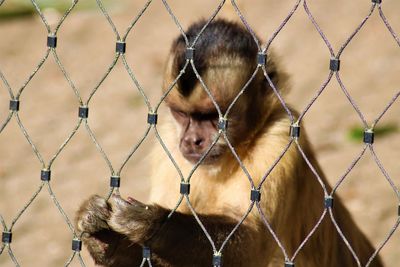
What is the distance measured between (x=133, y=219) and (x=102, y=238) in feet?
0.71

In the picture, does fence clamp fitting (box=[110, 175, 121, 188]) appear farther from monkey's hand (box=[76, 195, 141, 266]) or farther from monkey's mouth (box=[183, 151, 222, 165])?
monkey's mouth (box=[183, 151, 222, 165])

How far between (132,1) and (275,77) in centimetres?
639

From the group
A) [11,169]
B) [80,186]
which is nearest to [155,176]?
[80,186]

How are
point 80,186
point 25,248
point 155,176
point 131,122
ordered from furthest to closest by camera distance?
point 131,122, point 80,186, point 25,248, point 155,176

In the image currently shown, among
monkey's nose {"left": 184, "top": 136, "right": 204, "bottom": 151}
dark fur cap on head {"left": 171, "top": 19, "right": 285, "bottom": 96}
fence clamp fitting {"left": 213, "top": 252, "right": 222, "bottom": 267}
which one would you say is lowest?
fence clamp fitting {"left": 213, "top": 252, "right": 222, "bottom": 267}

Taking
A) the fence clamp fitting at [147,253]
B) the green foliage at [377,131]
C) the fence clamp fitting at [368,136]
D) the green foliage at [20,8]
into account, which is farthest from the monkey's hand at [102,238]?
the green foliage at [20,8]

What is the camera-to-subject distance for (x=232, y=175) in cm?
487

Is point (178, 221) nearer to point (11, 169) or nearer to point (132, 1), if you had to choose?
point (11, 169)

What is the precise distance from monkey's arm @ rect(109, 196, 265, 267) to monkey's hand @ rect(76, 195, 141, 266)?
0.17ft

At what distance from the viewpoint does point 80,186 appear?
7.95 meters

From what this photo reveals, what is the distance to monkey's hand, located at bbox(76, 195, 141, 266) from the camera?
4082mm

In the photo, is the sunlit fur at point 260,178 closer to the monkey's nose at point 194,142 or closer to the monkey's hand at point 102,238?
the monkey's nose at point 194,142

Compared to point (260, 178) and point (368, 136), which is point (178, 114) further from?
point (368, 136)

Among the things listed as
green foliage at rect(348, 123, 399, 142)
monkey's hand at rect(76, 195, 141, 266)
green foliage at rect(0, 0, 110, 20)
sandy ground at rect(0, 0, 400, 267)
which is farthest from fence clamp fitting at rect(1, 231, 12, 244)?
green foliage at rect(0, 0, 110, 20)
